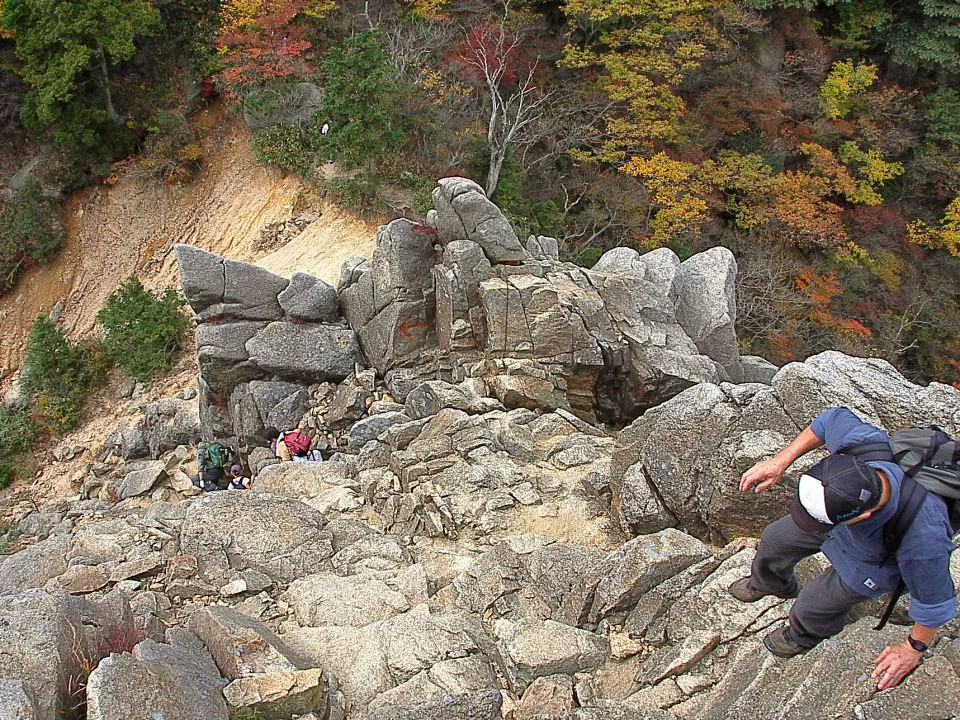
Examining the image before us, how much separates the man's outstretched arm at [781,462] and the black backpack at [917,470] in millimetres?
463

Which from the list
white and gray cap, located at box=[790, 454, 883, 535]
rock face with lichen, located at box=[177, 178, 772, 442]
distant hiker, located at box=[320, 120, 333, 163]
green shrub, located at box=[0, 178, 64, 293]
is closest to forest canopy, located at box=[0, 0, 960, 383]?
distant hiker, located at box=[320, 120, 333, 163]

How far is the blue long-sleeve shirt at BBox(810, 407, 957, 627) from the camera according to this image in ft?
14.6

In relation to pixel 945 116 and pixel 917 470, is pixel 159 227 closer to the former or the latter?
pixel 917 470

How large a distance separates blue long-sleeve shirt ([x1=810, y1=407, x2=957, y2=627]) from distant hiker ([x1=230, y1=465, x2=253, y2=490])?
11720 mm

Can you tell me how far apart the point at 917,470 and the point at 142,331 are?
20.0 metres

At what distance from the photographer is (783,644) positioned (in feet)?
18.1

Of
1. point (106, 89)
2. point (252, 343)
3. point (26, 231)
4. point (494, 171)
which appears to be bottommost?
point (252, 343)

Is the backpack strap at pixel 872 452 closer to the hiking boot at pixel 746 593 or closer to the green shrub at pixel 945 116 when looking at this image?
the hiking boot at pixel 746 593

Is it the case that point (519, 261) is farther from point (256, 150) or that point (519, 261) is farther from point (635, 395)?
point (256, 150)

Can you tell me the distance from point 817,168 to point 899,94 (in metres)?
6.11

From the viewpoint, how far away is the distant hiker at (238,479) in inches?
566

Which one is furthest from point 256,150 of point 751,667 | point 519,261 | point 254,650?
point 751,667

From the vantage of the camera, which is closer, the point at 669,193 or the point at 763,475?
the point at 763,475

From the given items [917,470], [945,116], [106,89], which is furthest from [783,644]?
[945,116]
